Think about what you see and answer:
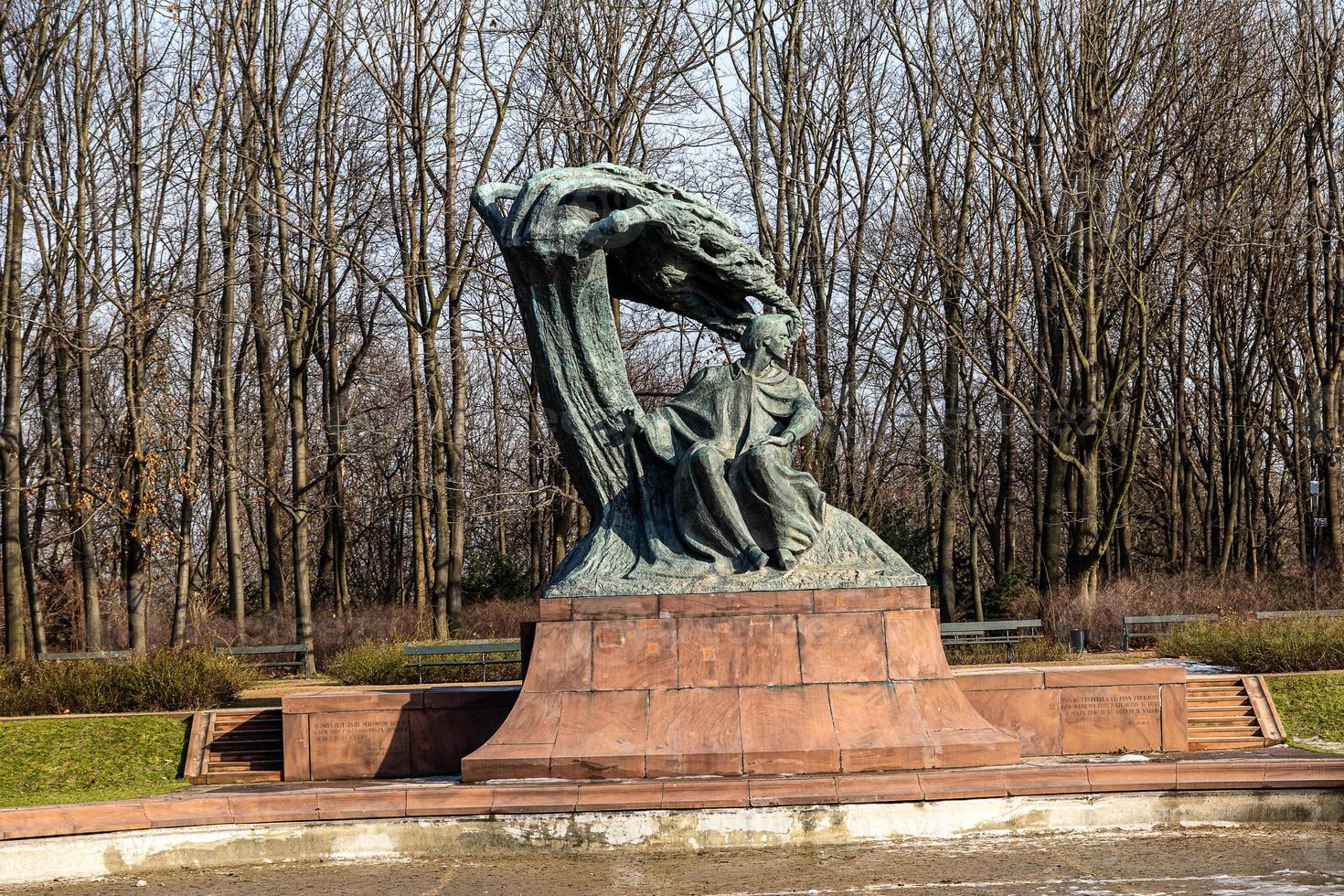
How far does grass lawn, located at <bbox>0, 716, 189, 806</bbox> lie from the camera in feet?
38.7

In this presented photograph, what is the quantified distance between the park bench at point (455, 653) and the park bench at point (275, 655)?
→ 2.16m

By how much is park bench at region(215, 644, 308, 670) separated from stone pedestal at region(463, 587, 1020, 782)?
8.45 meters

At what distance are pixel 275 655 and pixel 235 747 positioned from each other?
1112 cm

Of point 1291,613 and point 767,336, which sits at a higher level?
point 767,336

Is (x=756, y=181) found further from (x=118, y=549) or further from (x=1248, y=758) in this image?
(x=1248, y=758)

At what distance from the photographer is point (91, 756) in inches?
499

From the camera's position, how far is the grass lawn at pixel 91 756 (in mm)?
11781

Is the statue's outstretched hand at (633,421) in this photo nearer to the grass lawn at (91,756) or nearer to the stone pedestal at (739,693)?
the stone pedestal at (739,693)

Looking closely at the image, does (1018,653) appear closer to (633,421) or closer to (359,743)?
(633,421)

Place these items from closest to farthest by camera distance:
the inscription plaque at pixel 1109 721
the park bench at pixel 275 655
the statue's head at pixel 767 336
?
1. the inscription plaque at pixel 1109 721
2. the statue's head at pixel 767 336
3. the park bench at pixel 275 655

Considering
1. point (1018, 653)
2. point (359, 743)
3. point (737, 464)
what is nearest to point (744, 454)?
point (737, 464)

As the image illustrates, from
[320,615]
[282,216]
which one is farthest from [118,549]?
[282,216]

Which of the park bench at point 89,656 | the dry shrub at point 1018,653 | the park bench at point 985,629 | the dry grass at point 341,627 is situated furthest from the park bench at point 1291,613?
the park bench at point 89,656

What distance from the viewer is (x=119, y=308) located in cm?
1967
